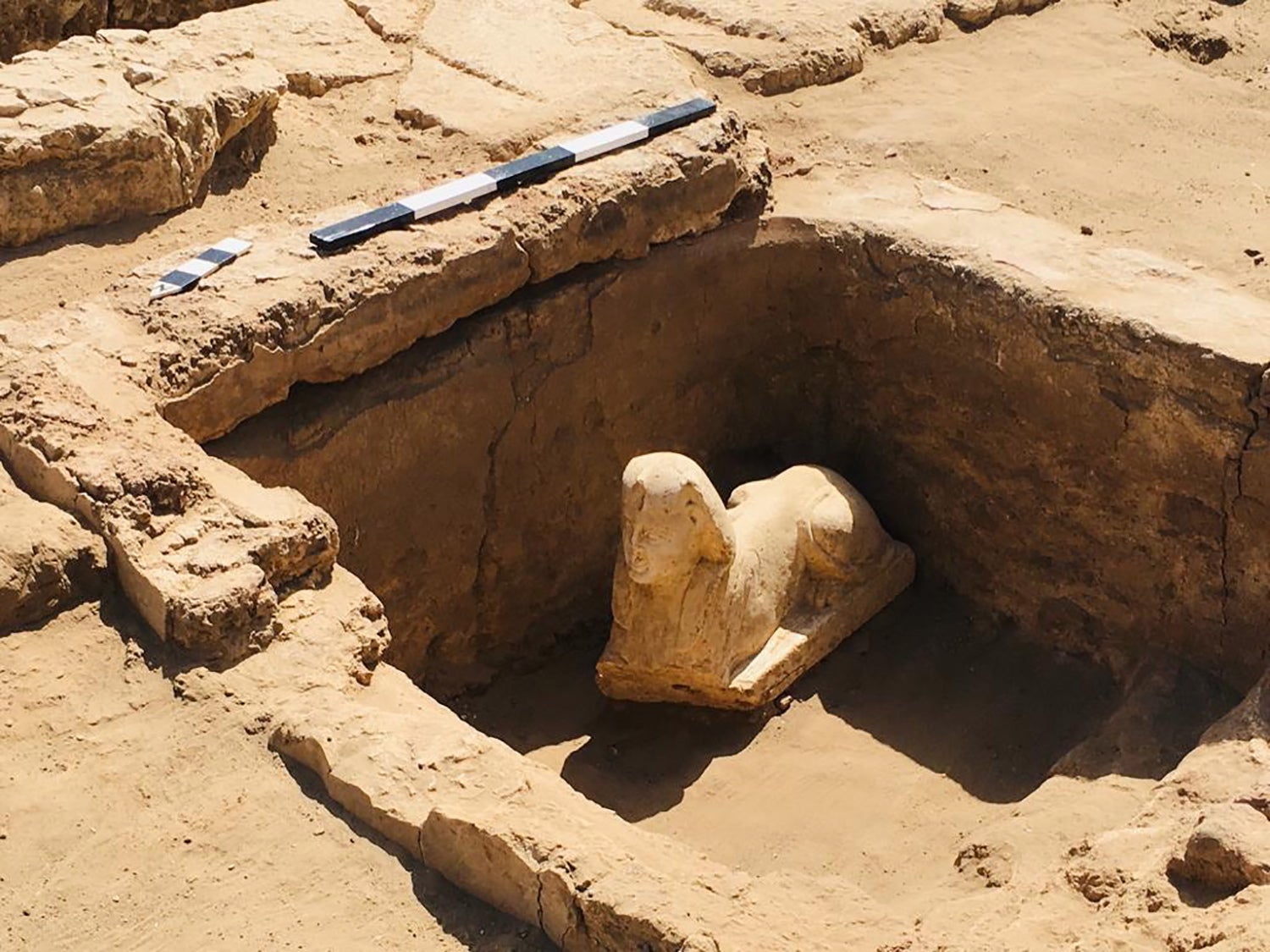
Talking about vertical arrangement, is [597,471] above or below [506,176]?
below

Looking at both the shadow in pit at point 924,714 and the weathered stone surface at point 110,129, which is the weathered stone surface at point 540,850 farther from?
the weathered stone surface at point 110,129

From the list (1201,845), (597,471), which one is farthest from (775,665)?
(1201,845)

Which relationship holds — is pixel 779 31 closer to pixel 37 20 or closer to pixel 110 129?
pixel 110 129

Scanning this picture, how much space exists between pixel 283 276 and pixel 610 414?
4.58 feet

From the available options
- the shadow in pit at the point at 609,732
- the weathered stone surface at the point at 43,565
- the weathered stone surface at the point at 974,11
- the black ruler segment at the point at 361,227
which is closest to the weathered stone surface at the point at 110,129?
the black ruler segment at the point at 361,227

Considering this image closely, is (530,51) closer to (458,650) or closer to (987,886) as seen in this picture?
(458,650)

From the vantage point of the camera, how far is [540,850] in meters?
4.00

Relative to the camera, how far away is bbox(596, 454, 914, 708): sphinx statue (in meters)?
5.79

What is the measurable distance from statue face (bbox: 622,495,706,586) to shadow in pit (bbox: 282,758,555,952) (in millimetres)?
1721

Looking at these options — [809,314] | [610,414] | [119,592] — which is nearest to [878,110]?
[809,314]

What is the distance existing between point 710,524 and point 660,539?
6.7 inches

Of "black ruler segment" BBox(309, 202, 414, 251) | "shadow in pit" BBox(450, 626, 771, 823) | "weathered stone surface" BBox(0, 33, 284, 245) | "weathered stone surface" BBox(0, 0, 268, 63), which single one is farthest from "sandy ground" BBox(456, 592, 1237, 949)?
"weathered stone surface" BBox(0, 0, 268, 63)

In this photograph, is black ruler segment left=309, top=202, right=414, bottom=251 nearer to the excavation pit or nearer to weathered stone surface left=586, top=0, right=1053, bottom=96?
the excavation pit

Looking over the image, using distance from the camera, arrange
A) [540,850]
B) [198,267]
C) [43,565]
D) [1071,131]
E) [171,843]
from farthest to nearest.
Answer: [1071,131] < [198,267] < [43,565] < [171,843] < [540,850]
